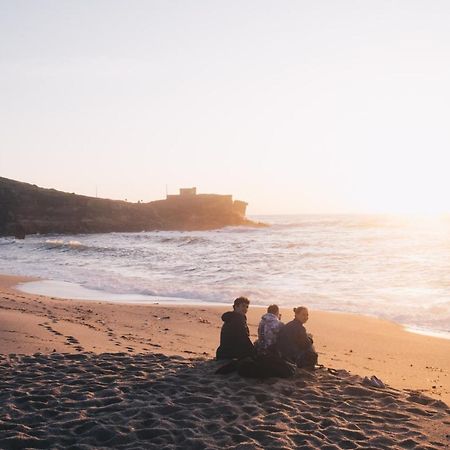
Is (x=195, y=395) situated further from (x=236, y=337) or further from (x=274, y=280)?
(x=274, y=280)

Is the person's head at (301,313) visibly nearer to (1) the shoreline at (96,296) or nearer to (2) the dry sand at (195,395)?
(2) the dry sand at (195,395)

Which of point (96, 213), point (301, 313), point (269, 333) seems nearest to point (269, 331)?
point (269, 333)

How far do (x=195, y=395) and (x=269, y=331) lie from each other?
7.05 ft

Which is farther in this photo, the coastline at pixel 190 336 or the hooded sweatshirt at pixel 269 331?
the coastline at pixel 190 336

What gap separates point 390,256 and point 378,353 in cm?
2201

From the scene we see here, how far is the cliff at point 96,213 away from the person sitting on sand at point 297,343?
2451 inches

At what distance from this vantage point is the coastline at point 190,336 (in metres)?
9.65

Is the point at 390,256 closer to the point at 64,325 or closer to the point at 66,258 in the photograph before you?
the point at 66,258

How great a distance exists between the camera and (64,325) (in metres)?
12.2

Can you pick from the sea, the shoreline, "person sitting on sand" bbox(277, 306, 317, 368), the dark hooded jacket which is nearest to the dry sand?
"person sitting on sand" bbox(277, 306, 317, 368)

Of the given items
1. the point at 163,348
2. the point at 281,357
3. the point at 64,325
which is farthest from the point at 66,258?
the point at 281,357

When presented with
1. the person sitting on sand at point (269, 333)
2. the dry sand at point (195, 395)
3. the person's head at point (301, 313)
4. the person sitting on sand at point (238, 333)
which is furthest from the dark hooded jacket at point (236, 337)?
the person's head at point (301, 313)

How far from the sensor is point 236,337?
889 centimetres

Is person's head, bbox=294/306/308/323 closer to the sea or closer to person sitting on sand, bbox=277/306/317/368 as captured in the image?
person sitting on sand, bbox=277/306/317/368
